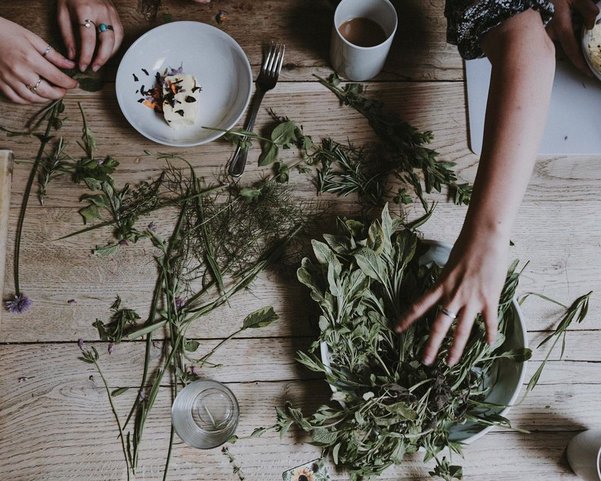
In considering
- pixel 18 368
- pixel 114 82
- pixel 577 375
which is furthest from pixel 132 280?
pixel 577 375

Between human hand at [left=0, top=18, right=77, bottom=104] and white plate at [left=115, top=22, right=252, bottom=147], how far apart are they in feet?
0.41

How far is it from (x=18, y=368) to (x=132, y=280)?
248 millimetres

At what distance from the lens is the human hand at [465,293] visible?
0.78 meters

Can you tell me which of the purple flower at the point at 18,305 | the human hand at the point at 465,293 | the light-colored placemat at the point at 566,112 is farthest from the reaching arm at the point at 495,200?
the purple flower at the point at 18,305

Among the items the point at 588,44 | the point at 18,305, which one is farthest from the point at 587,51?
the point at 18,305

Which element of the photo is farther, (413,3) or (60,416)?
(413,3)

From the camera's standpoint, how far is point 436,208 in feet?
3.28

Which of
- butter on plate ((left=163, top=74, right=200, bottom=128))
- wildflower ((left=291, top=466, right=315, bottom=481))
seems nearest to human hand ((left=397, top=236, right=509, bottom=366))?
wildflower ((left=291, top=466, right=315, bottom=481))

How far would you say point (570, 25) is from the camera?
0.99m

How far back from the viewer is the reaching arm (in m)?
0.78

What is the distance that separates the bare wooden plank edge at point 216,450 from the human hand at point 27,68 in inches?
21.1

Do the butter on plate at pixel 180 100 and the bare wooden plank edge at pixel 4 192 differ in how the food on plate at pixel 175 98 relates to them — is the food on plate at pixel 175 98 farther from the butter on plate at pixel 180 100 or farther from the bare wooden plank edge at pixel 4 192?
the bare wooden plank edge at pixel 4 192

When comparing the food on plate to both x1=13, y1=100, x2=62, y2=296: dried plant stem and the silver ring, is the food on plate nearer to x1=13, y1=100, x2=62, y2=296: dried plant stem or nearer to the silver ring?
x1=13, y1=100, x2=62, y2=296: dried plant stem

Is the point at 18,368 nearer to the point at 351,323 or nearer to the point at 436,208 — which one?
the point at 351,323
